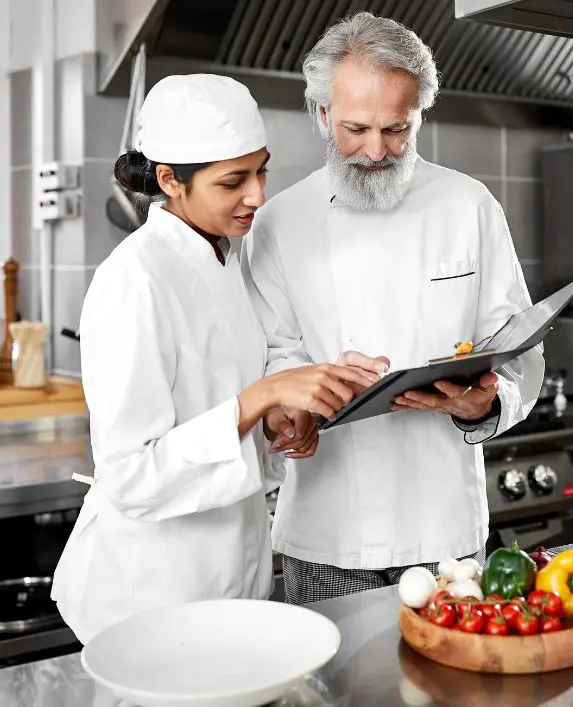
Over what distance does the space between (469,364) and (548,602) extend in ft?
1.32

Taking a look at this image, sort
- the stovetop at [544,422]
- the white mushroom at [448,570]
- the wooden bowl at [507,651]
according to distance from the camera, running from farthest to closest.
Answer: the stovetop at [544,422], the white mushroom at [448,570], the wooden bowl at [507,651]

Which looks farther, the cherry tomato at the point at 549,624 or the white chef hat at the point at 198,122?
the white chef hat at the point at 198,122

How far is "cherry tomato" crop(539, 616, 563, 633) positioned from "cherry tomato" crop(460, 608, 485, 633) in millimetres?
73

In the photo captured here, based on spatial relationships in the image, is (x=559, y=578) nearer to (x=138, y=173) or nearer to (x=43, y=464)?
(x=138, y=173)

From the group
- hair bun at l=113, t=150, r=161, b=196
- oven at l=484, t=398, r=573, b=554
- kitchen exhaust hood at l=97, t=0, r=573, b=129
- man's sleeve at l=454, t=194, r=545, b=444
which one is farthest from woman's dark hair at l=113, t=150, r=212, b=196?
oven at l=484, t=398, r=573, b=554

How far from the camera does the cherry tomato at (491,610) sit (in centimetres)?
123

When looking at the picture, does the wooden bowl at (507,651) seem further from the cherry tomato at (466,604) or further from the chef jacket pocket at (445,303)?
the chef jacket pocket at (445,303)

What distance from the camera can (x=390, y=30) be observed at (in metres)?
1.86

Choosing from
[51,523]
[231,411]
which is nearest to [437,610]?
[231,411]

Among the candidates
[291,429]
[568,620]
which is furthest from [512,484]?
[568,620]

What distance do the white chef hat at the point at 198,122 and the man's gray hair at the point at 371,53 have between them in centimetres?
33

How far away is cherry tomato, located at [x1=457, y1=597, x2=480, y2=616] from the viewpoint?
1.24 meters

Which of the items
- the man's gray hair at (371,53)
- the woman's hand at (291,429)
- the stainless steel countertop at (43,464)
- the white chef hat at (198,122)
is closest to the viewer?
the white chef hat at (198,122)

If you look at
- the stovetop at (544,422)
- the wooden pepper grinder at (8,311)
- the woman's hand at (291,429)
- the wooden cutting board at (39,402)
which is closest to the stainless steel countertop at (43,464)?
the wooden cutting board at (39,402)
